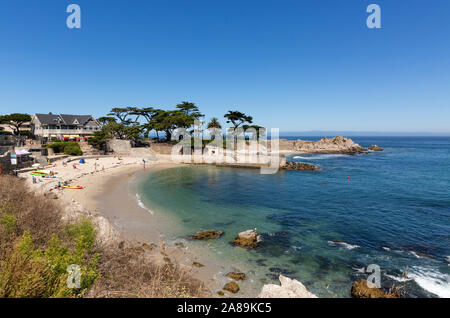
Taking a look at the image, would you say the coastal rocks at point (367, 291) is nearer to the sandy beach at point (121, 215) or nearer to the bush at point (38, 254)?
the sandy beach at point (121, 215)

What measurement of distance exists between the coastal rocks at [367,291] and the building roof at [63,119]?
8109 cm

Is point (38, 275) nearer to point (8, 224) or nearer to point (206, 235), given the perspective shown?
point (8, 224)

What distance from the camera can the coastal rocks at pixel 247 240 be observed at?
17.1 m

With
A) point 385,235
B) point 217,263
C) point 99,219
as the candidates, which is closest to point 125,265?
point 217,263

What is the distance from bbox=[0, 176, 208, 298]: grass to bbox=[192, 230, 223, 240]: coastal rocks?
14.9ft

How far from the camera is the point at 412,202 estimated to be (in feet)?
92.5

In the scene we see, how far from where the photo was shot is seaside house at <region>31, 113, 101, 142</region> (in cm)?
6375

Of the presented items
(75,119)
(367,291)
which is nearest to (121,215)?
(367,291)

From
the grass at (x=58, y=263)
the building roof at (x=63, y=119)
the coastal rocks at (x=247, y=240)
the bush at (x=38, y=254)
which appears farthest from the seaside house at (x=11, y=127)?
the coastal rocks at (x=247, y=240)

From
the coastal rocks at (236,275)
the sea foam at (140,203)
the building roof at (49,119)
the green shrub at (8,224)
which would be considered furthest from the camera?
the building roof at (49,119)

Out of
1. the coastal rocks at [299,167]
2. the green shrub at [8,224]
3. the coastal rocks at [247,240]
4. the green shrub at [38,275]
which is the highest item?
the green shrub at [8,224]

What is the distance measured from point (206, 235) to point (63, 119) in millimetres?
72759
